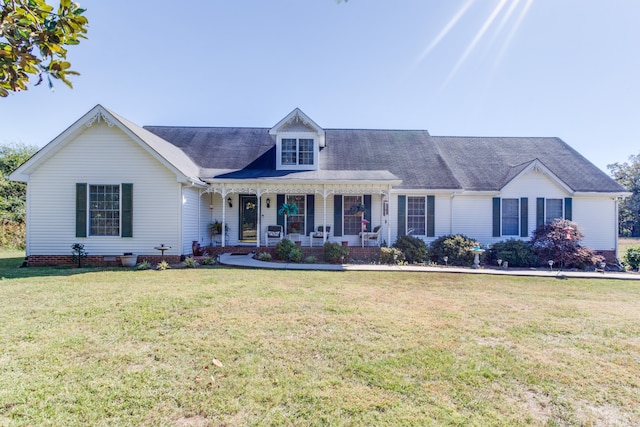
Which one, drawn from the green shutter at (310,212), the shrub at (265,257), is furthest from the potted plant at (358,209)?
the shrub at (265,257)

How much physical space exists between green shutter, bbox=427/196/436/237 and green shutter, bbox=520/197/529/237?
4.06m

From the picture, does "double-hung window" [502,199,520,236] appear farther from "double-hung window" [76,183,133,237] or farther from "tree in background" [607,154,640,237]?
"tree in background" [607,154,640,237]

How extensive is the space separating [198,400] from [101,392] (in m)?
1.03

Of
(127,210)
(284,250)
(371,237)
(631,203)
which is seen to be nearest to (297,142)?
(284,250)

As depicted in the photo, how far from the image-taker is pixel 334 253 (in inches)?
467

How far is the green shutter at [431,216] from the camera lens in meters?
13.9

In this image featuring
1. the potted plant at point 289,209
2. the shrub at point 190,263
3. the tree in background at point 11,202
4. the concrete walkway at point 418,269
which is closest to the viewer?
the concrete walkway at point 418,269

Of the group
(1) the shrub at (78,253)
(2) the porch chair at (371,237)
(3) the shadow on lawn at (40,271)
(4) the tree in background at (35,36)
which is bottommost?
(3) the shadow on lawn at (40,271)

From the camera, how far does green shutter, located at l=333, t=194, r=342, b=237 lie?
1398 centimetres

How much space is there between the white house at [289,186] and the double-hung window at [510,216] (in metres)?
0.07

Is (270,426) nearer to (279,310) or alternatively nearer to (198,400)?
(198,400)

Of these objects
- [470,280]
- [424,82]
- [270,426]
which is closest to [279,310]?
[270,426]

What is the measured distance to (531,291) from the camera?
25.7 ft

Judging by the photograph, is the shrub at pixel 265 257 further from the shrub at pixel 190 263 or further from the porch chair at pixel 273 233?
the shrub at pixel 190 263
